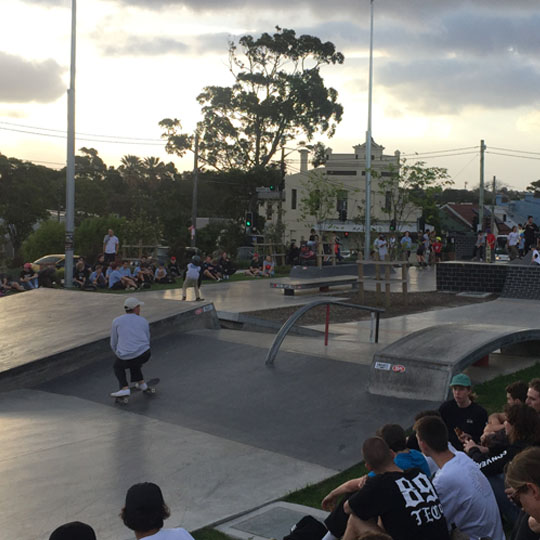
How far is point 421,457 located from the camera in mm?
4605

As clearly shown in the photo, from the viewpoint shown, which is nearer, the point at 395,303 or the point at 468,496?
the point at 468,496

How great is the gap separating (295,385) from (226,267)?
786 inches

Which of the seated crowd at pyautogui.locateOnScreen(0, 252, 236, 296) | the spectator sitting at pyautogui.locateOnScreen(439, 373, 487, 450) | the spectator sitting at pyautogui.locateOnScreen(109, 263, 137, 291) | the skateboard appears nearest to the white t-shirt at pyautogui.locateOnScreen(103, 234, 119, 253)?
the seated crowd at pyautogui.locateOnScreen(0, 252, 236, 296)

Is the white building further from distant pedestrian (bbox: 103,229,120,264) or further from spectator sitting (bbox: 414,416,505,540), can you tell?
spectator sitting (bbox: 414,416,505,540)

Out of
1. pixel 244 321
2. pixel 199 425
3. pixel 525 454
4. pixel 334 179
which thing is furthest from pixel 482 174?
pixel 525 454

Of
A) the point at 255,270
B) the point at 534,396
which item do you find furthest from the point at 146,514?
the point at 255,270

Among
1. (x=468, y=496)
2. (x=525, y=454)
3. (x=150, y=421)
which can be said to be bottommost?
(x=150, y=421)

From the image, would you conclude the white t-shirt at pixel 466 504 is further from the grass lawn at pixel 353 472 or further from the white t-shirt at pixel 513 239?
the white t-shirt at pixel 513 239

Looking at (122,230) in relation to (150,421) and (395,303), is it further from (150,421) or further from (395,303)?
(150,421)

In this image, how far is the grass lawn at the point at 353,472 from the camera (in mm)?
5344

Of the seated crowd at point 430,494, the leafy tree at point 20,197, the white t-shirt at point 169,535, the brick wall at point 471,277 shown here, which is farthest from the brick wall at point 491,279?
the leafy tree at point 20,197

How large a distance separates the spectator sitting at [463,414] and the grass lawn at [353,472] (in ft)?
3.39

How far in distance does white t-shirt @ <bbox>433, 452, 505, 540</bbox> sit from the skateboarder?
18.2 ft

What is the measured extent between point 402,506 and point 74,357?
8093 mm
